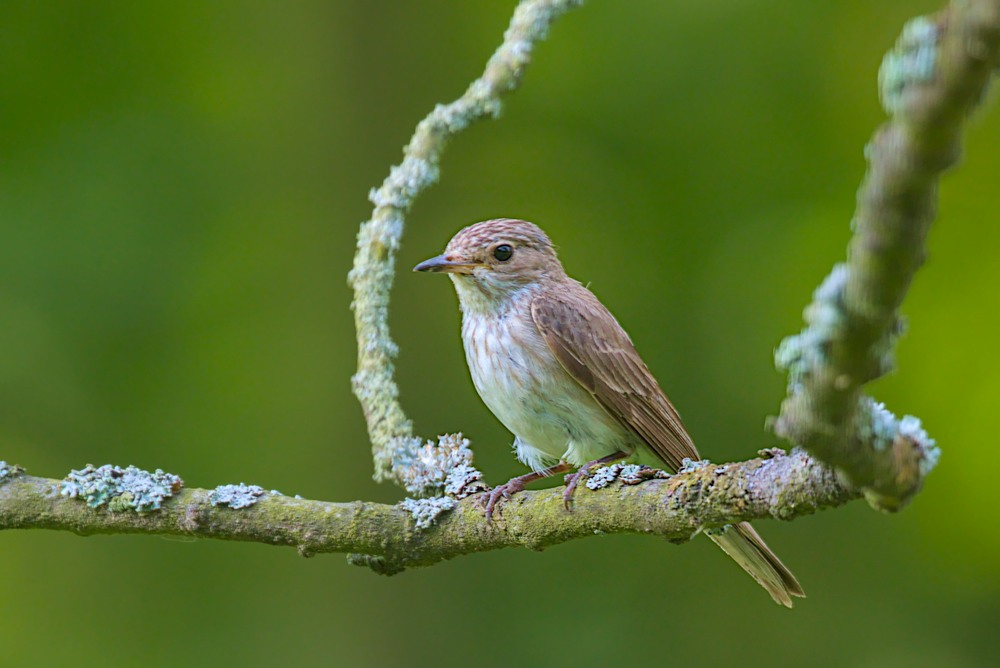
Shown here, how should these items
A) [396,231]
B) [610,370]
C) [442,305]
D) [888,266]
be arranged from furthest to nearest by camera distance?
[442,305] < [610,370] < [396,231] < [888,266]

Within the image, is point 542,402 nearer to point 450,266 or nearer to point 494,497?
point 450,266


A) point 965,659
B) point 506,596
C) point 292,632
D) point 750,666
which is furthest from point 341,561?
point 965,659

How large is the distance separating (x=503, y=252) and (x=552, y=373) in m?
0.71

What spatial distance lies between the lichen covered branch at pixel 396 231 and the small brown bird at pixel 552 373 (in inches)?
24.5

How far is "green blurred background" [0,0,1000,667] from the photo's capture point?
574cm

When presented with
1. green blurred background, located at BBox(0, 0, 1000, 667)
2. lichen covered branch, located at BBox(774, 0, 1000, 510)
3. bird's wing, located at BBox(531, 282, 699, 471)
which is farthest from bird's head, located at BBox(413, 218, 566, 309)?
lichen covered branch, located at BBox(774, 0, 1000, 510)

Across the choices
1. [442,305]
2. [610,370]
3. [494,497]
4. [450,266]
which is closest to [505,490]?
[494,497]

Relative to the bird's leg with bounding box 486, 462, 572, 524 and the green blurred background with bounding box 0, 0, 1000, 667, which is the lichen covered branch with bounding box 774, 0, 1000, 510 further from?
the green blurred background with bounding box 0, 0, 1000, 667

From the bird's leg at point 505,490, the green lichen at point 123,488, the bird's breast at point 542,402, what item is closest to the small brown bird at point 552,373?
the bird's breast at point 542,402

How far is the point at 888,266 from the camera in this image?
1454 mm

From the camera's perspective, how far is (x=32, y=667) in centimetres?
582

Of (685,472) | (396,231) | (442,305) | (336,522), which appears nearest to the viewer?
(685,472)

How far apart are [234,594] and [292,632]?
39 cm

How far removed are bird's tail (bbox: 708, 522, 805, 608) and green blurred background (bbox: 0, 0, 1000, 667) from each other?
195 centimetres
